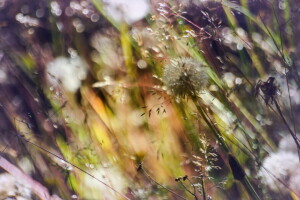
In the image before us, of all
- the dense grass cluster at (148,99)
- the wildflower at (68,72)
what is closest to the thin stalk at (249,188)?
the dense grass cluster at (148,99)

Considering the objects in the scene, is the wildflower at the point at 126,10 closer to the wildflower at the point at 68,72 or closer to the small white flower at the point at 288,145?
the wildflower at the point at 68,72

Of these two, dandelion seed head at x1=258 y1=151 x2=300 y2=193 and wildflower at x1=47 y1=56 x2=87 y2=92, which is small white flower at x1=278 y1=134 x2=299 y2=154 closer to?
dandelion seed head at x1=258 y1=151 x2=300 y2=193

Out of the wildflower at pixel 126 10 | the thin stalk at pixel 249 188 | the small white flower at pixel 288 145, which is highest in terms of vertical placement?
the wildflower at pixel 126 10

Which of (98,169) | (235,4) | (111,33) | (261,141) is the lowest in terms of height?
(98,169)

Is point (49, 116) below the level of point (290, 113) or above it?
below

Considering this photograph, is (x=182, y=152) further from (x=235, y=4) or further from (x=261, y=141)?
(x=235, y=4)

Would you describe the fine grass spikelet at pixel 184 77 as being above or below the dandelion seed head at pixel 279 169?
above

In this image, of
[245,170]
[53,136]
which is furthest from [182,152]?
[53,136]
